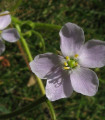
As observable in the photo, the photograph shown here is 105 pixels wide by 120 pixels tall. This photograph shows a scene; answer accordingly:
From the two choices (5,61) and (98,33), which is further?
(98,33)

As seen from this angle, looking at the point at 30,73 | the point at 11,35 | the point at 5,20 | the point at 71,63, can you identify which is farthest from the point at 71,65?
the point at 30,73

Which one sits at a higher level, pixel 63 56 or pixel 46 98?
pixel 63 56

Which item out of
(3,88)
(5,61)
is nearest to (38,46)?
(5,61)

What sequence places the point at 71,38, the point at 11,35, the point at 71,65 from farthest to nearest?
the point at 11,35, the point at 71,65, the point at 71,38

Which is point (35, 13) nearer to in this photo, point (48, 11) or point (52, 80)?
point (48, 11)

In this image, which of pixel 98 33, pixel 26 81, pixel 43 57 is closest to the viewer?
pixel 43 57

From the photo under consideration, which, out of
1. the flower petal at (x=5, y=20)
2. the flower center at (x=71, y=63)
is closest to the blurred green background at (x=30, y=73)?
the flower petal at (x=5, y=20)

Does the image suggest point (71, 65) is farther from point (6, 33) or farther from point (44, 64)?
point (6, 33)

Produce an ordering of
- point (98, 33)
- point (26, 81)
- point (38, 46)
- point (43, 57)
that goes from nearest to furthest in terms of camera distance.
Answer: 1. point (43, 57)
2. point (38, 46)
3. point (26, 81)
4. point (98, 33)
